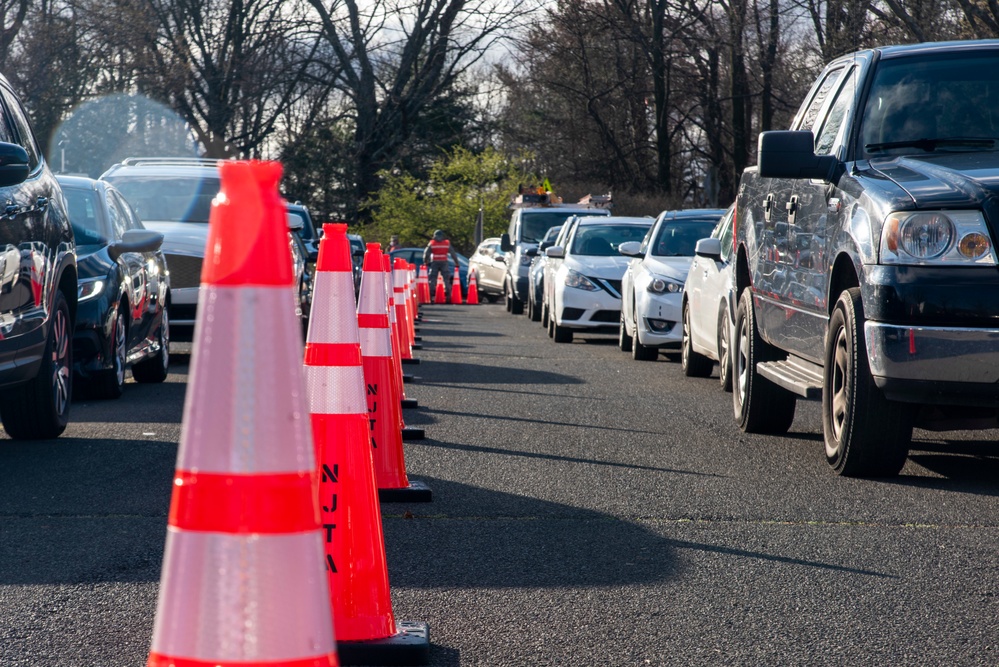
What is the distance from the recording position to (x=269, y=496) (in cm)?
194

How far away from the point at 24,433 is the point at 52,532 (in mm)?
2713

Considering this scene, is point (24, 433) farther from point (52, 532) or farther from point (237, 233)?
point (237, 233)

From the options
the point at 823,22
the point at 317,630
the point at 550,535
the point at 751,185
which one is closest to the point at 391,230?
the point at 823,22

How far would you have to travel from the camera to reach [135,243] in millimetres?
9688

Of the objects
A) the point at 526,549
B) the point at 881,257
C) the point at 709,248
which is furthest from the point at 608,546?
the point at 709,248

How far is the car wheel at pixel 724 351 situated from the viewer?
10.2 meters

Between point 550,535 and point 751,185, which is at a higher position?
point 751,185

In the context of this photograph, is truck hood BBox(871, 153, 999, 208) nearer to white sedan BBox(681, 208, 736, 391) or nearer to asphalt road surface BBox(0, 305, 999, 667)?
asphalt road surface BBox(0, 305, 999, 667)

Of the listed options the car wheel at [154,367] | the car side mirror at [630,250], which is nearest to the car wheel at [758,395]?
the car wheel at [154,367]

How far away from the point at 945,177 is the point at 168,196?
1039cm

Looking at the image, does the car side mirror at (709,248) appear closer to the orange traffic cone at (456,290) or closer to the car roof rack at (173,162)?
the car roof rack at (173,162)

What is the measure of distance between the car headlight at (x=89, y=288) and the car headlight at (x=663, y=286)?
5.97 metres

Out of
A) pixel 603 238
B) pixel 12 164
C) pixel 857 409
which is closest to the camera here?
pixel 857 409

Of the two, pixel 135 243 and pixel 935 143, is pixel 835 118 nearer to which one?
pixel 935 143
